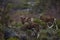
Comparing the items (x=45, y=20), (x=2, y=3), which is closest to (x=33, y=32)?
(x=45, y=20)

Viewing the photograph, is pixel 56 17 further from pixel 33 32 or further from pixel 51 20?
pixel 33 32

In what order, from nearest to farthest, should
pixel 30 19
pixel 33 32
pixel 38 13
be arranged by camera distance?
pixel 33 32 → pixel 30 19 → pixel 38 13

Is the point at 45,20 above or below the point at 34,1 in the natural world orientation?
below

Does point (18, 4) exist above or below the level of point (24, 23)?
above

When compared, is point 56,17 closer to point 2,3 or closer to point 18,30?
point 18,30

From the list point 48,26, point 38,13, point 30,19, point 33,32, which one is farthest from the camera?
point 38,13

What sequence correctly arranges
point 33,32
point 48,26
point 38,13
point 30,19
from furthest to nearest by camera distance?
point 38,13, point 30,19, point 48,26, point 33,32

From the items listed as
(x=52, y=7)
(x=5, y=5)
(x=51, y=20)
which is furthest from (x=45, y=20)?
(x=5, y=5)

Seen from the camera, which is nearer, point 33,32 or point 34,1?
point 33,32

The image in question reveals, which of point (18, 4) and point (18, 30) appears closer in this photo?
point (18, 30)
